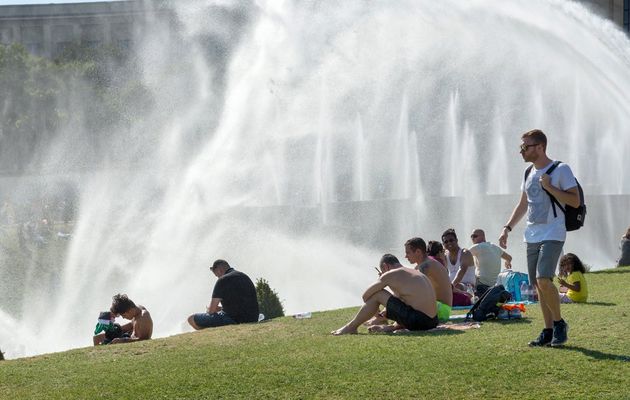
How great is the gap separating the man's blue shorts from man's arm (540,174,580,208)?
20.3ft

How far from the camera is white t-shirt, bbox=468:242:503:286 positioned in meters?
14.8

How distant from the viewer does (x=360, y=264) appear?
26.0m

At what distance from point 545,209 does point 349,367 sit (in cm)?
215

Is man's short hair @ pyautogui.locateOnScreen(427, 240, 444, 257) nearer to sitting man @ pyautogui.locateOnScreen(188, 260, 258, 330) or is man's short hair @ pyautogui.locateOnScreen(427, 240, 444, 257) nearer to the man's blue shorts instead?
sitting man @ pyautogui.locateOnScreen(188, 260, 258, 330)

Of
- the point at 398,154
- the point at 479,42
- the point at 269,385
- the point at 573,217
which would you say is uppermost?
the point at 479,42

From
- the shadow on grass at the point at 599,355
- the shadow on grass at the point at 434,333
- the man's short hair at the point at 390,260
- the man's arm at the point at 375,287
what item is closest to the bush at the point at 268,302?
the man's short hair at the point at 390,260

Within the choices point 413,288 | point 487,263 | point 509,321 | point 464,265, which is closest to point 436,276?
point 509,321

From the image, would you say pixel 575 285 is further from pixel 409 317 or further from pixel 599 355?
pixel 599 355

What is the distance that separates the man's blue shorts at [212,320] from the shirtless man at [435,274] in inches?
116

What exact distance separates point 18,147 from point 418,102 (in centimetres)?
2581

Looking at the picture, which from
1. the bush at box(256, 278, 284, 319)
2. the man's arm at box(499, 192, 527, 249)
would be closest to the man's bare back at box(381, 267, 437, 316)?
the man's arm at box(499, 192, 527, 249)

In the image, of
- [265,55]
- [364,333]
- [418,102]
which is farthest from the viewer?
[418,102]

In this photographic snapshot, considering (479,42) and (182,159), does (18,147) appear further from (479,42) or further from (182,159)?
(479,42)

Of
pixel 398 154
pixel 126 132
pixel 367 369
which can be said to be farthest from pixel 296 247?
pixel 126 132
